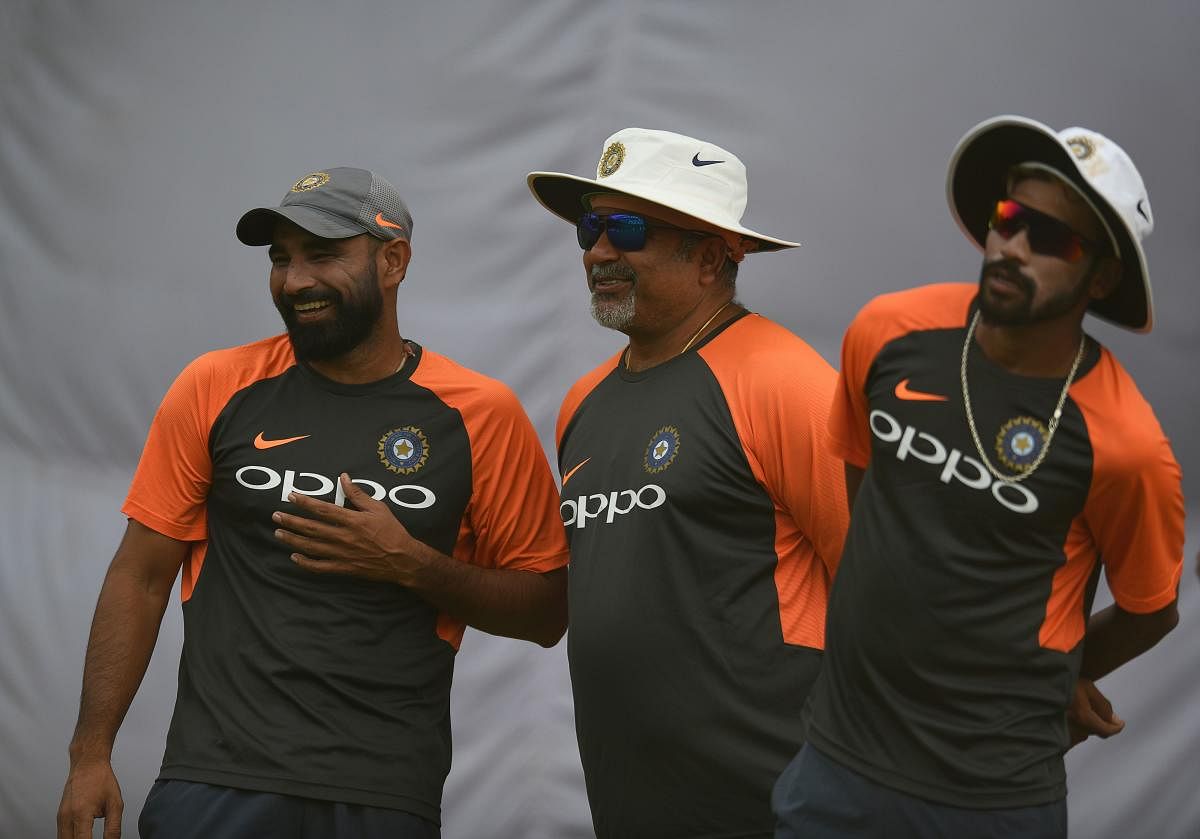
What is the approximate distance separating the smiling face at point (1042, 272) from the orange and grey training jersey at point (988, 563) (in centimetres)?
11

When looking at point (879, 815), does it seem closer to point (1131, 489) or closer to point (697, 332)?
point (1131, 489)

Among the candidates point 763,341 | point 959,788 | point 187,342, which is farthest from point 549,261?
point 959,788

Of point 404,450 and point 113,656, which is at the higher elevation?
point 404,450

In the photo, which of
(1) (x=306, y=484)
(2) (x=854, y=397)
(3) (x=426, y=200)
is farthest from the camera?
(3) (x=426, y=200)

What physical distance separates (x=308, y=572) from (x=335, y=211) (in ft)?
2.77

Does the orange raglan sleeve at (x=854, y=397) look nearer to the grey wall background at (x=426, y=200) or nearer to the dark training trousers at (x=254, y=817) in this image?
the dark training trousers at (x=254, y=817)

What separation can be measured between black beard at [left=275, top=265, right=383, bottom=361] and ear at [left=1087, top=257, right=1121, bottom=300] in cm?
167

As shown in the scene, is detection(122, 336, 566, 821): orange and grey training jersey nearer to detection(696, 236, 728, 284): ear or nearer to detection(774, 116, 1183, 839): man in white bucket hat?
detection(696, 236, 728, 284): ear

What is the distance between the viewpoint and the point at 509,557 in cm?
357

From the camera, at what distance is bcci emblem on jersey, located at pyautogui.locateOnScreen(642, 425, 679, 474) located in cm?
323

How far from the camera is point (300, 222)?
3.48 meters

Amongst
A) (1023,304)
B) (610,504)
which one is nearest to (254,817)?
(610,504)

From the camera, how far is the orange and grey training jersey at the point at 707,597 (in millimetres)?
3105

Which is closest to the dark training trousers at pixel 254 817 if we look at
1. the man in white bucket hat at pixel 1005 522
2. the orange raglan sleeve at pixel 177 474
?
the orange raglan sleeve at pixel 177 474
